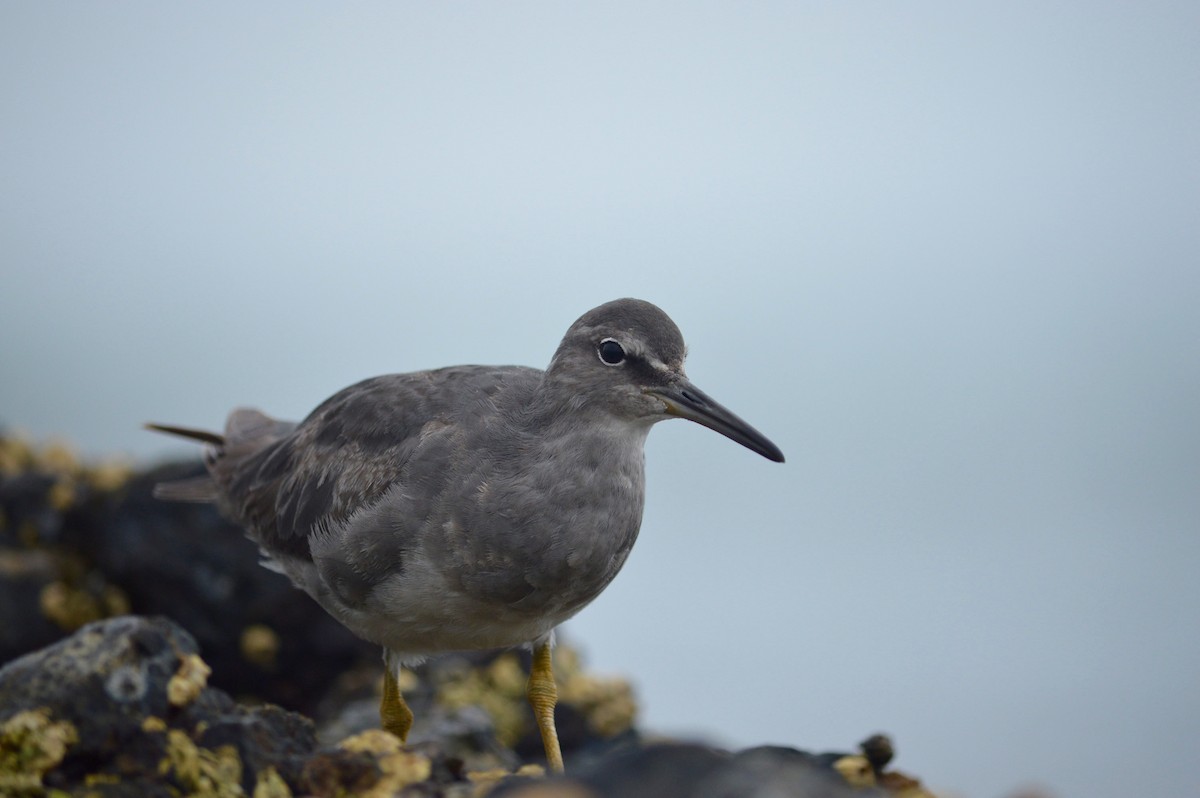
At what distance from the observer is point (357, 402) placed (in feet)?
21.1

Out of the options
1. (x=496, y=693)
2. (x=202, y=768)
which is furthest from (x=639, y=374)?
(x=496, y=693)

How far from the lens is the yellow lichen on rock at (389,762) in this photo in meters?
3.84

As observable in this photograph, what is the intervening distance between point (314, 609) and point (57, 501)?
2387 millimetres

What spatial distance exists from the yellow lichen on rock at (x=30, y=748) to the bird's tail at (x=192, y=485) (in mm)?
3472

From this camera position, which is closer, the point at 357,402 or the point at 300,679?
the point at 357,402

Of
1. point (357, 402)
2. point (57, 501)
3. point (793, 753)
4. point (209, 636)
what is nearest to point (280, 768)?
point (793, 753)

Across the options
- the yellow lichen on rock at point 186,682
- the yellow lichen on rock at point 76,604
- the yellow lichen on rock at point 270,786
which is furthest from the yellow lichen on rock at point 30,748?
the yellow lichen on rock at point 76,604

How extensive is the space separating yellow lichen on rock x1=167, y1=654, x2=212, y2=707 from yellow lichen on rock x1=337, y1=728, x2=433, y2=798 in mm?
635

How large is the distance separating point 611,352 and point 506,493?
0.85 metres

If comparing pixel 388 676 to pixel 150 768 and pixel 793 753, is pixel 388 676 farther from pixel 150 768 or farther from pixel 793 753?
pixel 793 753

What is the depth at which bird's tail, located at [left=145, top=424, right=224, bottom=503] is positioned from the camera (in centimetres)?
750

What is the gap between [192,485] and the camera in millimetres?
7586

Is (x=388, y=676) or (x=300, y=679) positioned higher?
(x=388, y=676)

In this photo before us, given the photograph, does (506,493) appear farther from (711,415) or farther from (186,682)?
(186,682)
